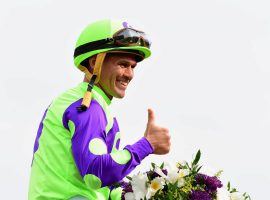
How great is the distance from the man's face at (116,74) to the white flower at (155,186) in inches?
36.6

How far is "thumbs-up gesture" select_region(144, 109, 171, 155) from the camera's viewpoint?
614 cm

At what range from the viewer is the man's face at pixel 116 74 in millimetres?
6488

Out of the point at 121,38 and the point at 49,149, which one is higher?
the point at 121,38

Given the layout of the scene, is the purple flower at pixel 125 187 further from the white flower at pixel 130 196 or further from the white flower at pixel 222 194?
the white flower at pixel 222 194

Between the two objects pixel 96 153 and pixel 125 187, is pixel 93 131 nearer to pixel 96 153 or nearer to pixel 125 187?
pixel 96 153

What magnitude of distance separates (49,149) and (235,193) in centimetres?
213

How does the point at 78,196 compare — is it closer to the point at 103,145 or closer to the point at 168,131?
the point at 103,145

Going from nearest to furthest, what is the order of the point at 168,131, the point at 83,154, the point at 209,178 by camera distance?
the point at 83,154
the point at 168,131
the point at 209,178

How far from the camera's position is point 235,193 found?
22.8 ft

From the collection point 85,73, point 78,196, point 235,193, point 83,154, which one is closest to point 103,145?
point 83,154

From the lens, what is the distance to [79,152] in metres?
5.88

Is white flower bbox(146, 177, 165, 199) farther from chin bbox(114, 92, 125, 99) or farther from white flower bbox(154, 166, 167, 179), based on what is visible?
chin bbox(114, 92, 125, 99)

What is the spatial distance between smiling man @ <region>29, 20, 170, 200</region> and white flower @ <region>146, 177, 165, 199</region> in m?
0.33

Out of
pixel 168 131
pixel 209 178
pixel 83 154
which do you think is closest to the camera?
pixel 83 154
